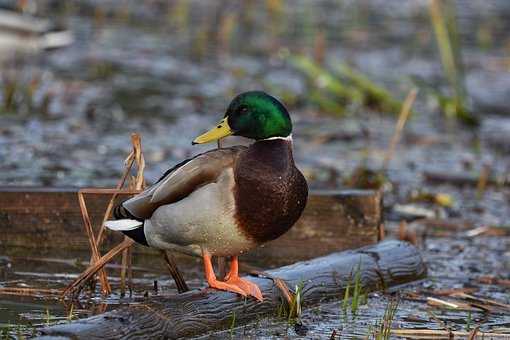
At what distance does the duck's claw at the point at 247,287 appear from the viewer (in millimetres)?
4672

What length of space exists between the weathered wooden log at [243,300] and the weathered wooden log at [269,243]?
1.11 feet

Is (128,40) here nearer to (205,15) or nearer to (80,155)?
(205,15)

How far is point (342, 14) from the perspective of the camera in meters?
18.2

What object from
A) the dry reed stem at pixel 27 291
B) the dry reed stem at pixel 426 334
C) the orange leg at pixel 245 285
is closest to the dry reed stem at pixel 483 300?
the dry reed stem at pixel 426 334

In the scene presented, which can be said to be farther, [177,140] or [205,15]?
[205,15]

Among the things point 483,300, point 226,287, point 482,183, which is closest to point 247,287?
point 226,287

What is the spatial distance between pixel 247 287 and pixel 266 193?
17.1 inches

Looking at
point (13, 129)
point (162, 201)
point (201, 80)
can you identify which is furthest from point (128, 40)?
point (162, 201)

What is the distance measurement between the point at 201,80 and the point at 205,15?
4604 millimetres

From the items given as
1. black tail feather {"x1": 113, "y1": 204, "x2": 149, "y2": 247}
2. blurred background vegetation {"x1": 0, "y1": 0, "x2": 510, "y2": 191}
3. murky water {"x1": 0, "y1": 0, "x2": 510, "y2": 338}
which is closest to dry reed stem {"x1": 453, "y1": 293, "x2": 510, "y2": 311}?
murky water {"x1": 0, "y1": 0, "x2": 510, "y2": 338}

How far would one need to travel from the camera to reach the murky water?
643 cm

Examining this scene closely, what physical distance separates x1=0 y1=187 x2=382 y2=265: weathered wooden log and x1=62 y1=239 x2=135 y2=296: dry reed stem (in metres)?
1.01

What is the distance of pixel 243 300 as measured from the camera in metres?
4.66

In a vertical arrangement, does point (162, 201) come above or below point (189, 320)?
above
